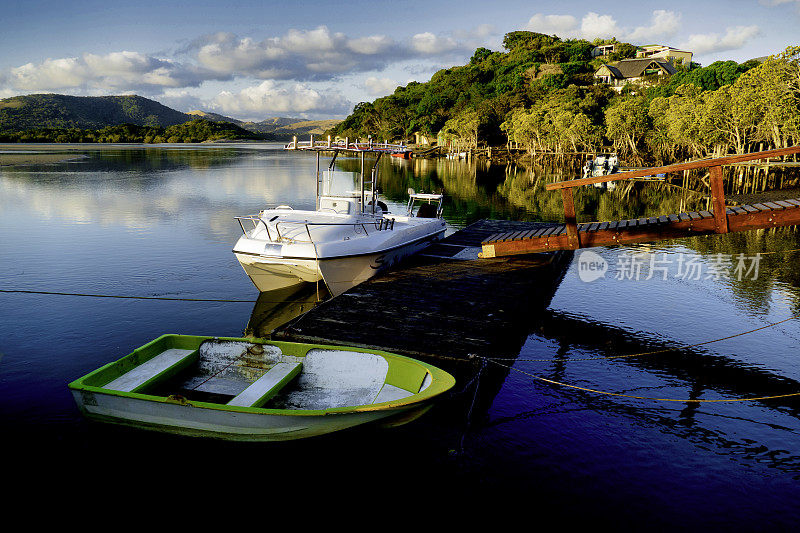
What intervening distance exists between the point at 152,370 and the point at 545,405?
7840mm

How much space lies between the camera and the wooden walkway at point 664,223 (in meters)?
12.3

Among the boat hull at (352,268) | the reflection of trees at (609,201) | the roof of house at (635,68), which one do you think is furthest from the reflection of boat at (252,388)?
the roof of house at (635,68)

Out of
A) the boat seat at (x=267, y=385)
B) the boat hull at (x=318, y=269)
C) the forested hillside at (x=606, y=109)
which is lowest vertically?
the boat seat at (x=267, y=385)

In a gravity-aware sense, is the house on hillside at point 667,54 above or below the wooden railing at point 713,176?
above

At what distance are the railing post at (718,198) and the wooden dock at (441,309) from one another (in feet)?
17.3

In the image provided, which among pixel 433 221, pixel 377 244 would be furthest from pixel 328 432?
pixel 433 221

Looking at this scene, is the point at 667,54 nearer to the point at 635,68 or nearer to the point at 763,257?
the point at 635,68

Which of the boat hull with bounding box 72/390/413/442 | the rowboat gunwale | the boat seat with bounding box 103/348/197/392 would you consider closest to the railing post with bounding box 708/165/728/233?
the rowboat gunwale

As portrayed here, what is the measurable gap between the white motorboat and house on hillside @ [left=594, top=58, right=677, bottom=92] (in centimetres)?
14276

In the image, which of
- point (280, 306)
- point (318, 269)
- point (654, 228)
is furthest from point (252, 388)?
point (654, 228)

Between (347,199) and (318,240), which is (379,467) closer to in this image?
(318,240)

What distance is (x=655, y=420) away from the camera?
9633 mm

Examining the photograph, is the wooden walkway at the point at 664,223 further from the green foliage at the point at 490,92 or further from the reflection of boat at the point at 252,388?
the green foliage at the point at 490,92

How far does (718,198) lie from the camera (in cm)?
1257
